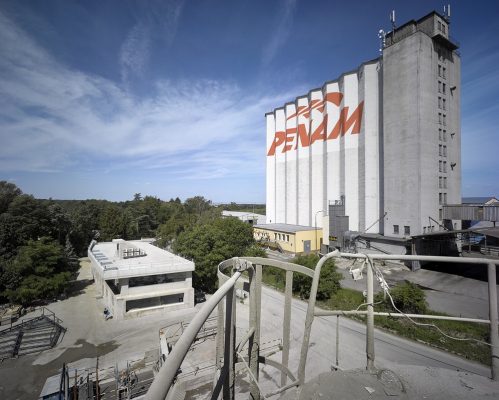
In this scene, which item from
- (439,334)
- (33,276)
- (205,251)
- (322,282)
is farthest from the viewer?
(205,251)

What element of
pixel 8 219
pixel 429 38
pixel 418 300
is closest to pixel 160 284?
pixel 418 300

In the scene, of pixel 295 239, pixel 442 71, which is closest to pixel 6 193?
pixel 295 239

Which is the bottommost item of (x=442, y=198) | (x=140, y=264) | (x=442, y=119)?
(x=140, y=264)

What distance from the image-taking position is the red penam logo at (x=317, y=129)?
33531 mm

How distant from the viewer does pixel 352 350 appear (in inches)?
547

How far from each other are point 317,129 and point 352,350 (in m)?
30.3

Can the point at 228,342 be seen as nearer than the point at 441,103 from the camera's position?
Yes

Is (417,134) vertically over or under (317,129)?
under

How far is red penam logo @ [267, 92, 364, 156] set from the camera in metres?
33.5

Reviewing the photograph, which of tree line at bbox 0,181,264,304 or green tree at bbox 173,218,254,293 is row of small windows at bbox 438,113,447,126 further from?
green tree at bbox 173,218,254,293

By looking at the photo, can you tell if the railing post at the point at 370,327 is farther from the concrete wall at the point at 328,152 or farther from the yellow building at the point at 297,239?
the yellow building at the point at 297,239

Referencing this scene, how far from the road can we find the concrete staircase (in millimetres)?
13699

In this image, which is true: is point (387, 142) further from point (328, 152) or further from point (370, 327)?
point (370, 327)

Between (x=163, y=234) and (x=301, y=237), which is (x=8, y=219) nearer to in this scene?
(x=163, y=234)
